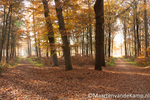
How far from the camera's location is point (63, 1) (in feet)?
28.9

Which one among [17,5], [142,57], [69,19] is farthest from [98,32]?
[17,5]

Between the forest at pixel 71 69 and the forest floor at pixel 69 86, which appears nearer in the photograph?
the forest floor at pixel 69 86

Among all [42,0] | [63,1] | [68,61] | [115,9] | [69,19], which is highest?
[115,9]

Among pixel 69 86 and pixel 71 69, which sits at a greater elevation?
pixel 71 69

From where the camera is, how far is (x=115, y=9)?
1952 cm

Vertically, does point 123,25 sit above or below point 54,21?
above

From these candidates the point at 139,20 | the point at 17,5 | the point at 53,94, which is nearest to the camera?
the point at 53,94

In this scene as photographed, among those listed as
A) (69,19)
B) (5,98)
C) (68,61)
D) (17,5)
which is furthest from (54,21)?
(5,98)

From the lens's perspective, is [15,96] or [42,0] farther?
[42,0]

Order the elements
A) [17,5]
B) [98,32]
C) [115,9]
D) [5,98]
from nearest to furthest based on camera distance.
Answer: [5,98], [98,32], [17,5], [115,9]

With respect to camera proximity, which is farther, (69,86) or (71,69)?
(71,69)

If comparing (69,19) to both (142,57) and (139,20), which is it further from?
(139,20)

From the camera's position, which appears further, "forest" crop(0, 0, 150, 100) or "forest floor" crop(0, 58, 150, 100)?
"forest" crop(0, 0, 150, 100)

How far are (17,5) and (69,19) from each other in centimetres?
931
